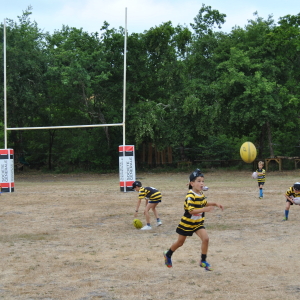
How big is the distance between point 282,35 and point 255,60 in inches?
86.4

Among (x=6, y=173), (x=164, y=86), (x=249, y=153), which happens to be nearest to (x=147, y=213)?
(x=6, y=173)

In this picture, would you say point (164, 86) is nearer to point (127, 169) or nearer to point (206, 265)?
point (127, 169)

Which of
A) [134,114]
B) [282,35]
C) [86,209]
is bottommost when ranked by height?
[86,209]

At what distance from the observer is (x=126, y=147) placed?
18.9 meters

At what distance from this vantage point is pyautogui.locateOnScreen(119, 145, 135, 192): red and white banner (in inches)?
725

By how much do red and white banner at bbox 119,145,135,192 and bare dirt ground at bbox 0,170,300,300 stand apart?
15.4 feet

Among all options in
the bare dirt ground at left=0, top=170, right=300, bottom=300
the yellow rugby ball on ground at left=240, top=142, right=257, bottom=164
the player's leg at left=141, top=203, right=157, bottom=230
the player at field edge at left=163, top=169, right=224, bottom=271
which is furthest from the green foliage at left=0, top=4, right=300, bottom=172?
the player at field edge at left=163, top=169, right=224, bottom=271

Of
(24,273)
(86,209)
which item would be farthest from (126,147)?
(24,273)

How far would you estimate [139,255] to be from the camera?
750 cm

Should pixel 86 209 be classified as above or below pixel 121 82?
below

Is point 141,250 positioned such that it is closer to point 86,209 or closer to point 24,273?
point 24,273

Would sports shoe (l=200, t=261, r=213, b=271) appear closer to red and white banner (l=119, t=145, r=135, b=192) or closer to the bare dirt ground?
the bare dirt ground

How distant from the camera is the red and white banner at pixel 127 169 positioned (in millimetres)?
18422

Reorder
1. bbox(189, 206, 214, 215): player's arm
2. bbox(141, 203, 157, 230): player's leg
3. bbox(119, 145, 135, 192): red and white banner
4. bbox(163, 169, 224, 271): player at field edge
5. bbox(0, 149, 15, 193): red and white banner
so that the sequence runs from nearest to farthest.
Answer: bbox(189, 206, 214, 215): player's arm
bbox(163, 169, 224, 271): player at field edge
bbox(141, 203, 157, 230): player's leg
bbox(119, 145, 135, 192): red and white banner
bbox(0, 149, 15, 193): red and white banner
